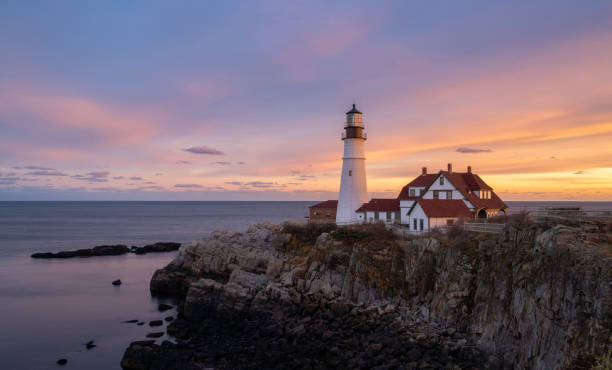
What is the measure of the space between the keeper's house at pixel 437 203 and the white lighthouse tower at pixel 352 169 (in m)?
0.97

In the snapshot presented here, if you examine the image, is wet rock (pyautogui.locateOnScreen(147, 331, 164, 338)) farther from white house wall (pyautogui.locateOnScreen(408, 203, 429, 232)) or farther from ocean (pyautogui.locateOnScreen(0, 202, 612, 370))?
white house wall (pyautogui.locateOnScreen(408, 203, 429, 232))

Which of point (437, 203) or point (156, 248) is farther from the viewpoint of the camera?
point (156, 248)

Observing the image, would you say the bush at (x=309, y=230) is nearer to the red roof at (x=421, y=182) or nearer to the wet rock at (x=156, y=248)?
the red roof at (x=421, y=182)

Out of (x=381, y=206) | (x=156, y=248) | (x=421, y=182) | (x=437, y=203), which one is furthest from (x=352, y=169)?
(x=156, y=248)

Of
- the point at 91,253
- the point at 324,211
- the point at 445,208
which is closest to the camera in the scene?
the point at 445,208

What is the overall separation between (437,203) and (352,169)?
9884mm

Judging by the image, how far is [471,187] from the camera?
34438 mm

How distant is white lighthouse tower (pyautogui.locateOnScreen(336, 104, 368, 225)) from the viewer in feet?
125

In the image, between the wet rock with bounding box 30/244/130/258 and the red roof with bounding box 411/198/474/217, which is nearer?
the red roof with bounding box 411/198/474/217

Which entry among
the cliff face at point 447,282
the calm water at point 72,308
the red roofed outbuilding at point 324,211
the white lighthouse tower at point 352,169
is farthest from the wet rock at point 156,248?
the white lighthouse tower at point 352,169

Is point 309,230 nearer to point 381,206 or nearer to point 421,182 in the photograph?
point 381,206

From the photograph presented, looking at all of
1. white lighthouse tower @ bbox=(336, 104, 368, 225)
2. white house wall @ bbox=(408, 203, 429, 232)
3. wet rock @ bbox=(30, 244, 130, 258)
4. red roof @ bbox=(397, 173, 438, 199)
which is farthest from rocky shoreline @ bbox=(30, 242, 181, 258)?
white house wall @ bbox=(408, 203, 429, 232)

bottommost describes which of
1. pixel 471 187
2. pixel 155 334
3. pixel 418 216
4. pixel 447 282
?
pixel 155 334

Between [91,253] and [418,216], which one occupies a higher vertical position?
[418,216]
